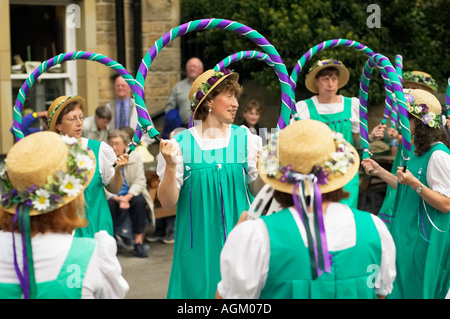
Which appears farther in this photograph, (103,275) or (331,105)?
(331,105)

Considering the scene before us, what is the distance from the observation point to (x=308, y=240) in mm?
2984

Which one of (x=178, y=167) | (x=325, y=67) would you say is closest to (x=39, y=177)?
(x=178, y=167)

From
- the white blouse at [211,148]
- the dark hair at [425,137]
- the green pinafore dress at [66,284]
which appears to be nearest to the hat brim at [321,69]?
the dark hair at [425,137]

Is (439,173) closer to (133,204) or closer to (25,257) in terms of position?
(25,257)

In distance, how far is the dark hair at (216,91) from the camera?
4914 millimetres

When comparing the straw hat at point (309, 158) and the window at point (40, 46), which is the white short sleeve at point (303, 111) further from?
the window at point (40, 46)

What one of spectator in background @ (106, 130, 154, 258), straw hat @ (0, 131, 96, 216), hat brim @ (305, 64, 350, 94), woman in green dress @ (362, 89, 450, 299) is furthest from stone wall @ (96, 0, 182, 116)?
straw hat @ (0, 131, 96, 216)

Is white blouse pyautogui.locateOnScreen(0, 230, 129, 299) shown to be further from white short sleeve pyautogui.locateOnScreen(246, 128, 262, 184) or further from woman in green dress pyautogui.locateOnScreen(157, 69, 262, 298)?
white short sleeve pyautogui.locateOnScreen(246, 128, 262, 184)

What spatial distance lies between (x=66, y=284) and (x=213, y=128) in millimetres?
2084

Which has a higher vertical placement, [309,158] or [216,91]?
[216,91]

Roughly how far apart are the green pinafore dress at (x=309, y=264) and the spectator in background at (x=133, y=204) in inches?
184

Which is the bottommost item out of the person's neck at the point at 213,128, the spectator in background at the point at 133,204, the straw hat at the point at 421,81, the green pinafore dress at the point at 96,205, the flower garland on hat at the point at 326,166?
the spectator in background at the point at 133,204
